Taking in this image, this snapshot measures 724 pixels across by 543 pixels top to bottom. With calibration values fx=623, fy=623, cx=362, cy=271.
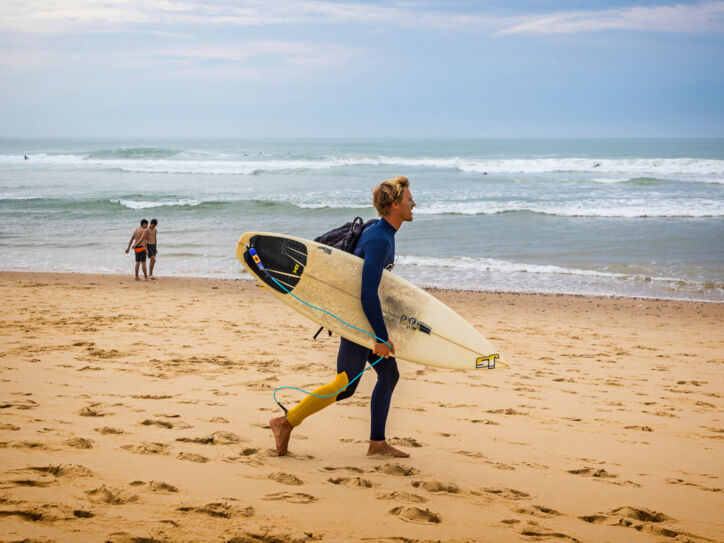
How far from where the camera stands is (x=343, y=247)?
3.63m

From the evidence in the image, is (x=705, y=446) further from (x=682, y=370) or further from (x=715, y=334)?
(x=715, y=334)

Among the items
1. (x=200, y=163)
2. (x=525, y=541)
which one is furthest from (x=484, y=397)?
(x=200, y=163)

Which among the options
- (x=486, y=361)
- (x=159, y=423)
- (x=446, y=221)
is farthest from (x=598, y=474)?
(x=446, y=221)

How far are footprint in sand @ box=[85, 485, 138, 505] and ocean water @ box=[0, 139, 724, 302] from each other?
9.55 m

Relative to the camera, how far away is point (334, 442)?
12.8ft

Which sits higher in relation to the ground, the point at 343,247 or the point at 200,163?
the point at 200,163

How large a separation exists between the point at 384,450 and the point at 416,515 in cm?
83

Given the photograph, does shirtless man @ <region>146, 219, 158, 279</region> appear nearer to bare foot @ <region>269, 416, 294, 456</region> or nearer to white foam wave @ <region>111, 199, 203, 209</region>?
bare foot @ <region>269, 416, 294, 456</region>

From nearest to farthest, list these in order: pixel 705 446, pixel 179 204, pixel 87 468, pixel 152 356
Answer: pixel 87 468
pixel 705 446
pixel 152 356
pixel 179 204

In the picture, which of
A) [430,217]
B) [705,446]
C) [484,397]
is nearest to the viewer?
[705,446]

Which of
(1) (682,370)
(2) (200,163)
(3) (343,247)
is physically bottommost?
(1) (682,370)

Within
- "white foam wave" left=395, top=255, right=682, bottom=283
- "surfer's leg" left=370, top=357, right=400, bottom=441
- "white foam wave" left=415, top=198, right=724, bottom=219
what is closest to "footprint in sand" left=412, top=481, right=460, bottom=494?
"surfer's leg" left=370, top=357, right=400, bottom=441

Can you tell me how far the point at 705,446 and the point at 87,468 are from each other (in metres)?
3.69

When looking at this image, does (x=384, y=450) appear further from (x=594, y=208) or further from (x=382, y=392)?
(x=594, y=208)
